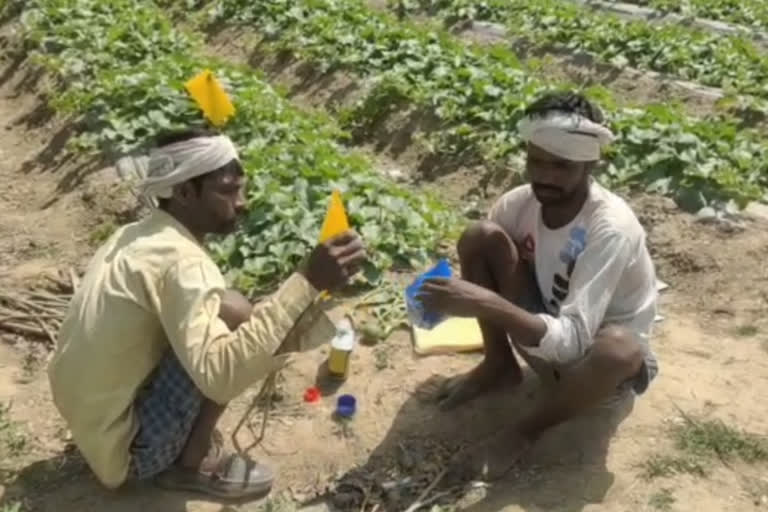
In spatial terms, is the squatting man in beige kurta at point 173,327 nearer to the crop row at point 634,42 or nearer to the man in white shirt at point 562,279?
the man in white shirt at point 562,279

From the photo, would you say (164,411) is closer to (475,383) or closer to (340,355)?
(340,355)

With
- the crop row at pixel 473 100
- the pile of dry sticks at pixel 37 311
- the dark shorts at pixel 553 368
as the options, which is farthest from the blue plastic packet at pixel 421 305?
the crop row at pixel 473 100

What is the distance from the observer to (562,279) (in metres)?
3.78

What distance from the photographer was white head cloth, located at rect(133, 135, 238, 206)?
Result: 3.30 meters

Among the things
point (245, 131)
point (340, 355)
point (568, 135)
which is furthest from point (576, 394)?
point (245, 131)

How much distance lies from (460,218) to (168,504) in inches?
110

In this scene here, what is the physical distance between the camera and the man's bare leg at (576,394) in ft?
11.5

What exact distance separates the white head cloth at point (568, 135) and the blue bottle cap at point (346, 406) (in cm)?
126

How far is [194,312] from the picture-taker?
10.4 ft

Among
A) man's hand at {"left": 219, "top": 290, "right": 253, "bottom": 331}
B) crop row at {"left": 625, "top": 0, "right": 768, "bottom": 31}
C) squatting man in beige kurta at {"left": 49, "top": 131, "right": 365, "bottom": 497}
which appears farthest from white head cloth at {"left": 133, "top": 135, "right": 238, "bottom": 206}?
crop row at {"left": 625, "top": 0, "right": 768, "bottom": 31}

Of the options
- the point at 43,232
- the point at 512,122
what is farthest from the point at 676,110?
the point at 43,232

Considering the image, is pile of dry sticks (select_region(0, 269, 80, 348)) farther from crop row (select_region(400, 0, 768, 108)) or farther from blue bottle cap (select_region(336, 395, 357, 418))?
crop row (select_region(400, 0, 768, 108))

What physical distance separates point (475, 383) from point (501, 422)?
0.18m

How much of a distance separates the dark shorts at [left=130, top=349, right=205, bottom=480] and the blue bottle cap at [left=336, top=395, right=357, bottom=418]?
757 millimetres
